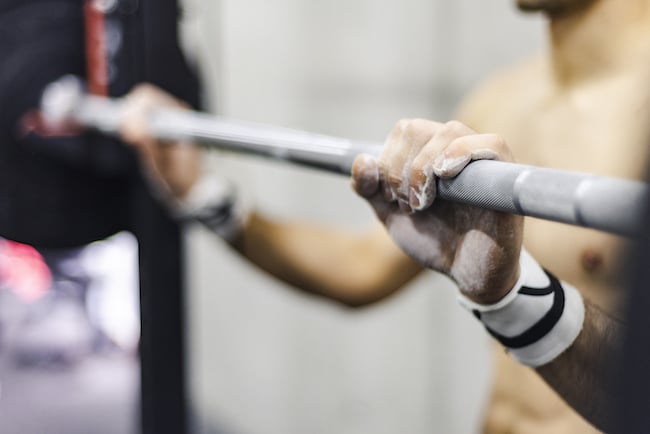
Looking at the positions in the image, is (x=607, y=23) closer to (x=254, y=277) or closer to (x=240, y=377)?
(x=254, y=277)

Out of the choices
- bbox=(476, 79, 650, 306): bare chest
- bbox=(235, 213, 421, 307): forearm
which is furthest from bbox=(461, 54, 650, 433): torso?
bbox=(235, 213, 421, 307): forearm

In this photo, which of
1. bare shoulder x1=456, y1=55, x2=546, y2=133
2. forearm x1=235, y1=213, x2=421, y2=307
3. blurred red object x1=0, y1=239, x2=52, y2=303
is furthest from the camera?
blurred red object x1=0, y1=239, x2=52, y2=303

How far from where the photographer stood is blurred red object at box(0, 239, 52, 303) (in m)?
2.15

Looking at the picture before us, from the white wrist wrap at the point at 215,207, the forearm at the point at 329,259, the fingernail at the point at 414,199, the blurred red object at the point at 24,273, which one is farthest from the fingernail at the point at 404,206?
the blurred red object at the point at 24,273

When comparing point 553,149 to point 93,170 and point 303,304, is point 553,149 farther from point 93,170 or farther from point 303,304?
point 303,304

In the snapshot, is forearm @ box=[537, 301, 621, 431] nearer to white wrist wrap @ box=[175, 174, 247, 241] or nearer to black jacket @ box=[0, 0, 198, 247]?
white wrist wrap @ box=[175, 174, 247, 241]

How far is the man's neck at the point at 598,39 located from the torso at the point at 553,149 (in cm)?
2

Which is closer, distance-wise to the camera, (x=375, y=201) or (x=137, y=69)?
(x=375, y=201)

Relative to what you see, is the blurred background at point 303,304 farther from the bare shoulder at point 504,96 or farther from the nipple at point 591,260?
the nipple at point 591,260

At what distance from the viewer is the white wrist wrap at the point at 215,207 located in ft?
4.11

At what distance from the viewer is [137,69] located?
1.33 metres

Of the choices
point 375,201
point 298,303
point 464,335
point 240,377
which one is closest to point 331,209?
point 298,303

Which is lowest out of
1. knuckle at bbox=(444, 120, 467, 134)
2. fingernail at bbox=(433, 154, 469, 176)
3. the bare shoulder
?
the bare shoulder

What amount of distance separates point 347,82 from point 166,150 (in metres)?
0.98
